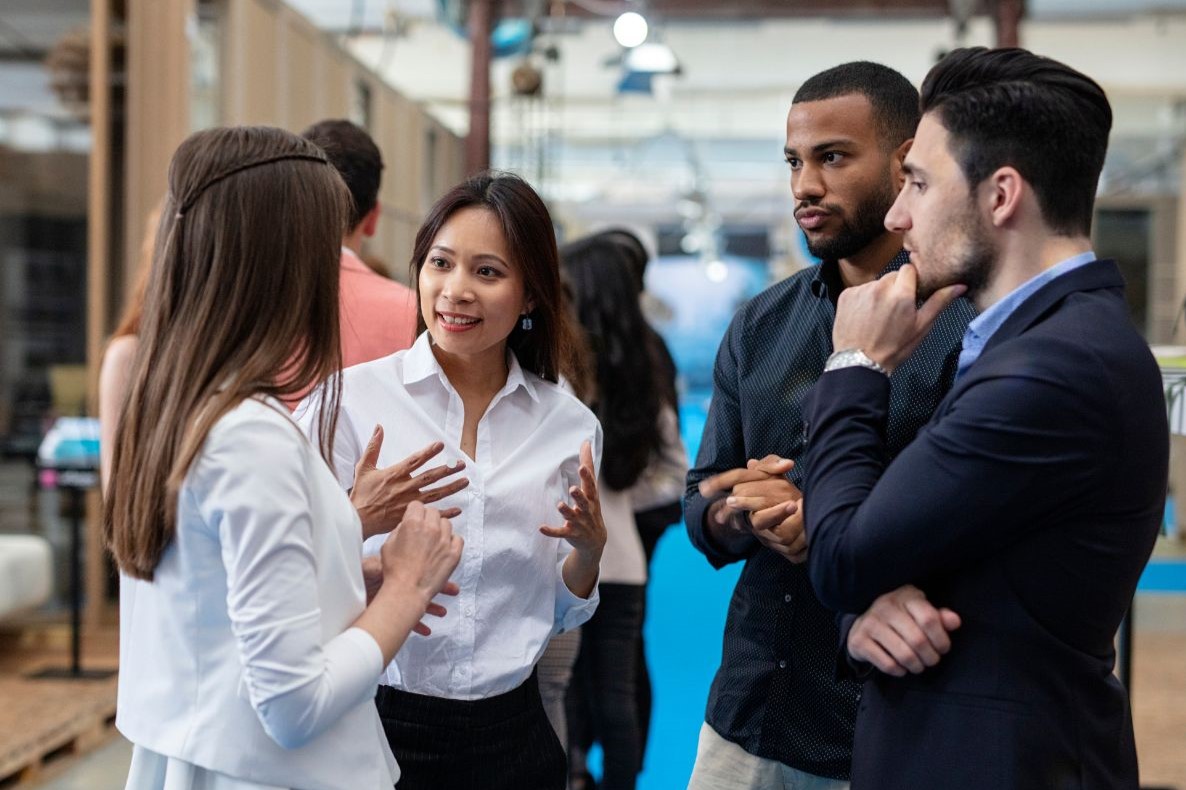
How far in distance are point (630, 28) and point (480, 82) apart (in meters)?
3.51

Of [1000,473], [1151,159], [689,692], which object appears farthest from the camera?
[1151,159]

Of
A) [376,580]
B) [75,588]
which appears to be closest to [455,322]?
[376,580]

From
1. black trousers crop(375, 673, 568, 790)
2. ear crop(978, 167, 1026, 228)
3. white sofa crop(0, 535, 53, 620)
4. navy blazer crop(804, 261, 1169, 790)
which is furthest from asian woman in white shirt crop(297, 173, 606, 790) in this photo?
white sofa crop(0, 535, 53, 620)

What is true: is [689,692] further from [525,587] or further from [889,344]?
[889,344]

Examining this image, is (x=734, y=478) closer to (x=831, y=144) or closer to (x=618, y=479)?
(x=831, y=144)

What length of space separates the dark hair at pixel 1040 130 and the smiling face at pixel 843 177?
473 mm

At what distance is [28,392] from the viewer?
21.7 feet

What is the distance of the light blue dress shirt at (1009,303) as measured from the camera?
1.43 metres

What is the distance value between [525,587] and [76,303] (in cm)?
519

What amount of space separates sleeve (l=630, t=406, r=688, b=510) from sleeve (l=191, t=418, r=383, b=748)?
2467mm

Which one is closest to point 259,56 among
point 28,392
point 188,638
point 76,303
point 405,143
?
point 76,303

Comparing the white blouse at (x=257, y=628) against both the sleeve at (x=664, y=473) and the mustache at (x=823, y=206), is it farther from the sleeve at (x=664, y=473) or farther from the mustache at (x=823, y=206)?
the sleeve at (x=664, y=473)

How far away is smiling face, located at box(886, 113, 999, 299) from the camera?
1.46 meters

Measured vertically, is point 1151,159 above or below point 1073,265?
above
